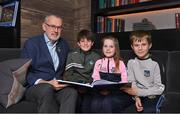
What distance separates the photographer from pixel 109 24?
3.50 meters

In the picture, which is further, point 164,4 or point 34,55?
point 164,4

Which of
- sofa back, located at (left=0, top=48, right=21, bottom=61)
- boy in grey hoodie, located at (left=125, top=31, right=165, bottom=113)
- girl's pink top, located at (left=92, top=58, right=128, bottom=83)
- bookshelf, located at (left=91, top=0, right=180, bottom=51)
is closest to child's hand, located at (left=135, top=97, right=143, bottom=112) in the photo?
boy in grey hoodie, located at (left=125, top=31, right=165, bottom=113)

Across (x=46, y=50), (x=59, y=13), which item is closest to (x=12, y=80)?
(x=46, y=50)

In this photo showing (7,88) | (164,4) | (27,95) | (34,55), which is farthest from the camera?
(164,4)

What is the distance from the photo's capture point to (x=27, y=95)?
7.17ft

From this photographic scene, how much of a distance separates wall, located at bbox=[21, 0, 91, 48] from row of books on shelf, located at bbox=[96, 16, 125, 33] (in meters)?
0.22

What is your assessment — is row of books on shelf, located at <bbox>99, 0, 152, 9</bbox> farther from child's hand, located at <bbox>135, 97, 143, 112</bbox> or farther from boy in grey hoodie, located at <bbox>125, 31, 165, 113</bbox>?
child's hand, located at <bbox>135, 97, 143, 112</bbox>

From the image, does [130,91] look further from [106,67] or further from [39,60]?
[39,60]

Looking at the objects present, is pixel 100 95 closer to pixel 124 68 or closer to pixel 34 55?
pixel 124 68

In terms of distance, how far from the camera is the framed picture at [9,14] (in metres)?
3.00

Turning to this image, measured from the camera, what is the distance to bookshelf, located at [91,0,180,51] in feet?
9.73

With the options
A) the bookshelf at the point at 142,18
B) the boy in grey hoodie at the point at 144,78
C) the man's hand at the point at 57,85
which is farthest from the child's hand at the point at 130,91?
the bookshelf at the point at 142,18

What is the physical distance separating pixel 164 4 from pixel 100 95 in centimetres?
148

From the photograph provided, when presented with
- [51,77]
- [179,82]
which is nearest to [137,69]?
[179,82]
